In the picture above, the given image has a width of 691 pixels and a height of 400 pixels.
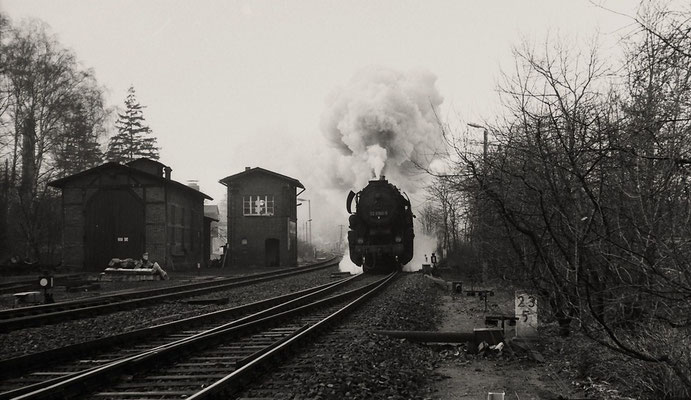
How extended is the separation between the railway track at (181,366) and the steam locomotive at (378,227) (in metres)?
15.0

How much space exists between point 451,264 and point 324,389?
81.1 ft

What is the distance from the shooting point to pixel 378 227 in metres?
25.4

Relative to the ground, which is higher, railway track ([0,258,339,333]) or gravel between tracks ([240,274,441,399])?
railway track ([0,258,339,333])

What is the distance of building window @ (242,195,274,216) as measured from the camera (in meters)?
39.4

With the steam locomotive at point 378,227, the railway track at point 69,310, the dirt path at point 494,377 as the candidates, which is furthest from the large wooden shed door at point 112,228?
the dirt path at point 494,377

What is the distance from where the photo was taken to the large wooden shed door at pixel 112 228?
30.7 metres

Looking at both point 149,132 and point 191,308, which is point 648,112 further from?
point 149,132

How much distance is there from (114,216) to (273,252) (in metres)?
11.5

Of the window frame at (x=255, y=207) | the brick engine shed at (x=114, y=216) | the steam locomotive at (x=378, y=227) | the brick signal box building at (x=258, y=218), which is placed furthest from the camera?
the window frame at (x=255, y=207)

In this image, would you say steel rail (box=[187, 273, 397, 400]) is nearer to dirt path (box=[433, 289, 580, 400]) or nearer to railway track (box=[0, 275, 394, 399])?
railway track (box=[0, 275, 394, 399])

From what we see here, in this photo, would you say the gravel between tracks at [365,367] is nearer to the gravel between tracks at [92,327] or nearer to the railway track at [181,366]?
Result: the railway track at [181,366]

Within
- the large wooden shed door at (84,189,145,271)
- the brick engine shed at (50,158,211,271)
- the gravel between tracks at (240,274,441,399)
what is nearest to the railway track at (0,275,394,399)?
the gravel between tracks at (240,274,441,399)

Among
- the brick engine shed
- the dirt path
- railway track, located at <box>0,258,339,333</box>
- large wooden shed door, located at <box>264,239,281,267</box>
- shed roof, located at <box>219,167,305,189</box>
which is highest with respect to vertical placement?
shed roof, located at <box>219,167,305,189</box>

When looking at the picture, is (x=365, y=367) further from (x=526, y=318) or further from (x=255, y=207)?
(x=255, y=207)
